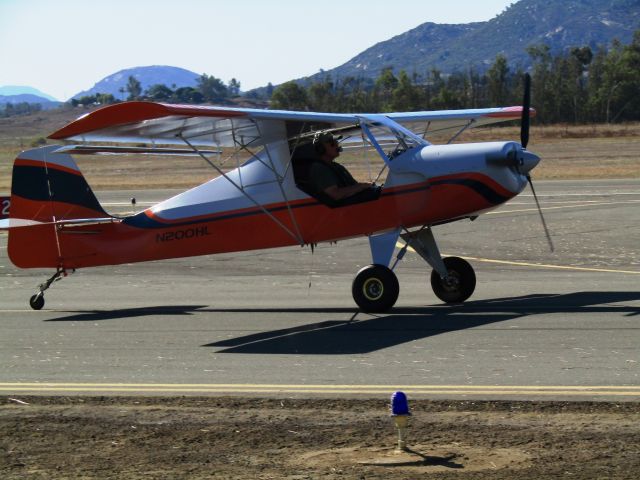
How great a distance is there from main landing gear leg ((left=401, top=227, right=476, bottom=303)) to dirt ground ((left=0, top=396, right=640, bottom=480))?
5570 millimetres

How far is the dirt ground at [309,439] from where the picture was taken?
6180 millimetres

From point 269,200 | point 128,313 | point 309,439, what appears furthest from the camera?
point 128,313

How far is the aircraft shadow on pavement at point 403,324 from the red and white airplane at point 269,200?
1.87 ft

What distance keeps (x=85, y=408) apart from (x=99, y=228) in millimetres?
6267

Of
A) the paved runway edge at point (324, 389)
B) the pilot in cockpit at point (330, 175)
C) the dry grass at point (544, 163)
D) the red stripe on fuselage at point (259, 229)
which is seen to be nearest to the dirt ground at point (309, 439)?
the paved runway edge at point (324, 389)

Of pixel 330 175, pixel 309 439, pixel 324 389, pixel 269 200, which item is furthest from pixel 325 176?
pixel 309 439

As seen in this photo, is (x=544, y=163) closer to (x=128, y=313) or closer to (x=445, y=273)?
(x=445, y=273)

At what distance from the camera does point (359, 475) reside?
6070 millimetres

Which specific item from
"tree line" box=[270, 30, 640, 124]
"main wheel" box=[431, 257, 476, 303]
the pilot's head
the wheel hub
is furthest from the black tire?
"tree line" box=[270, 30, 640, 124]

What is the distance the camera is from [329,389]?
8375mm

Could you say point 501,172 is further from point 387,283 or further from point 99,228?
point 99,228

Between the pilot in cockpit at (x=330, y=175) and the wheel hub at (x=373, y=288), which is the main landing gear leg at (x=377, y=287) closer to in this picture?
the wheel hub at (x=373, y=288)

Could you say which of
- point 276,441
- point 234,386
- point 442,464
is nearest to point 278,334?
point 234,386

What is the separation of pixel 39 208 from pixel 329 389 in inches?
281
